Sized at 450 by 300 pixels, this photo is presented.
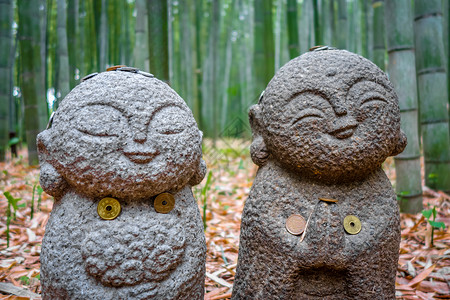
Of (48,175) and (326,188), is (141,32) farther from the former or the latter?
(326,188)

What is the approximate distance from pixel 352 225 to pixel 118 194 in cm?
109

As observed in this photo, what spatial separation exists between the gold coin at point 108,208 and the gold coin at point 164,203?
0.55ft

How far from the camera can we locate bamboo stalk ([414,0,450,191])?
3229 millimetres

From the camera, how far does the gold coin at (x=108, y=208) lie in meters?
1.66

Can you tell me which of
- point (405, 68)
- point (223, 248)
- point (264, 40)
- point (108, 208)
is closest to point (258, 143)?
point (108, 208)

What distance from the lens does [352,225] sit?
183 centimetres

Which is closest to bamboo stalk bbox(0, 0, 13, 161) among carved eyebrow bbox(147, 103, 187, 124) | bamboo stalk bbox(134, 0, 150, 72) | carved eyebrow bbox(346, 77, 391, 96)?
bamboo stalk bbox(134, 0, 150, 72)

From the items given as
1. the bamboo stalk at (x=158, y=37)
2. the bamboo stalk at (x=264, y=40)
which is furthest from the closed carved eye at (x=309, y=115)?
the bamboo stalk at (x=264, y=40)

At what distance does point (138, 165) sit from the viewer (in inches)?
64.1

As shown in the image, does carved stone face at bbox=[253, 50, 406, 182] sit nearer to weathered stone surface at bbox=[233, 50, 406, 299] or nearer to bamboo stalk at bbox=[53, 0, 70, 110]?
weathered stone surface at bbox=[233, 50, 406, 299]

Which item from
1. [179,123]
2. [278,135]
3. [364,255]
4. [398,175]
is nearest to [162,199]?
[179,123]

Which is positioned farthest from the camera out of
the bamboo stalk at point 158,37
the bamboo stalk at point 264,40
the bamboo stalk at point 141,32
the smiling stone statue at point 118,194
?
the bamboo stalk at point 264,40

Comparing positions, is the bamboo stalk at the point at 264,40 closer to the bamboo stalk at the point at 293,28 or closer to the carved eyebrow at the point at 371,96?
the bamboo stalk at the point at 293,28

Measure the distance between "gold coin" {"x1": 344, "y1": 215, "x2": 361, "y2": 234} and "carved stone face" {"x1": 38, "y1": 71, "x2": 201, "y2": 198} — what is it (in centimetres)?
78
